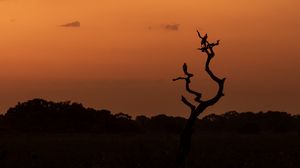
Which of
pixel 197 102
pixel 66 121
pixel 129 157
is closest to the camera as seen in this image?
pixel 197 102

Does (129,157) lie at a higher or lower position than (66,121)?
lower

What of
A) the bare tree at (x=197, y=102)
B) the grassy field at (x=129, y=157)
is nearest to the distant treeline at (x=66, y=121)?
the grassy field at (x=129, y=157)

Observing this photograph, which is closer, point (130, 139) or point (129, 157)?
point (129, 157)

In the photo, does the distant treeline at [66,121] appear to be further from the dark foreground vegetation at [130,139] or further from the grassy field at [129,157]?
the grassy field at [129,157]

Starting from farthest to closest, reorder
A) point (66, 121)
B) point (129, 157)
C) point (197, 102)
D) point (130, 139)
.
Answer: point (66, 121) < point (130, 139) < point (129, 157) < point (197, 102)

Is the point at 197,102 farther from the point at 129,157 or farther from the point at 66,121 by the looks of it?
the point at 66,121

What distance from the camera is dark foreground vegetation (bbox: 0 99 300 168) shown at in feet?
100

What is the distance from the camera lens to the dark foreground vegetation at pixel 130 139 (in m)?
30.6

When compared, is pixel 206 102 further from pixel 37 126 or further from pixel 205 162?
pixel 37 126

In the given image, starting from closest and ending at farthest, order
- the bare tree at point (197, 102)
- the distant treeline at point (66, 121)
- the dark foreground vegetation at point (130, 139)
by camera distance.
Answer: the bare tree at point (197, 102) → the dark foreground vegetation at point (130, 139) → the distant treeline at point (66, 121)

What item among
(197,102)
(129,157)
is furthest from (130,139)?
(197,102)

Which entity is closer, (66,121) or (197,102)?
(197,102)

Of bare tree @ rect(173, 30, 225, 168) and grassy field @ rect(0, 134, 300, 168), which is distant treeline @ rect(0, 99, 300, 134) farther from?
bare tree @ rect(173, 30, 225, 168)

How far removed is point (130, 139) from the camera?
50969 millimetres
